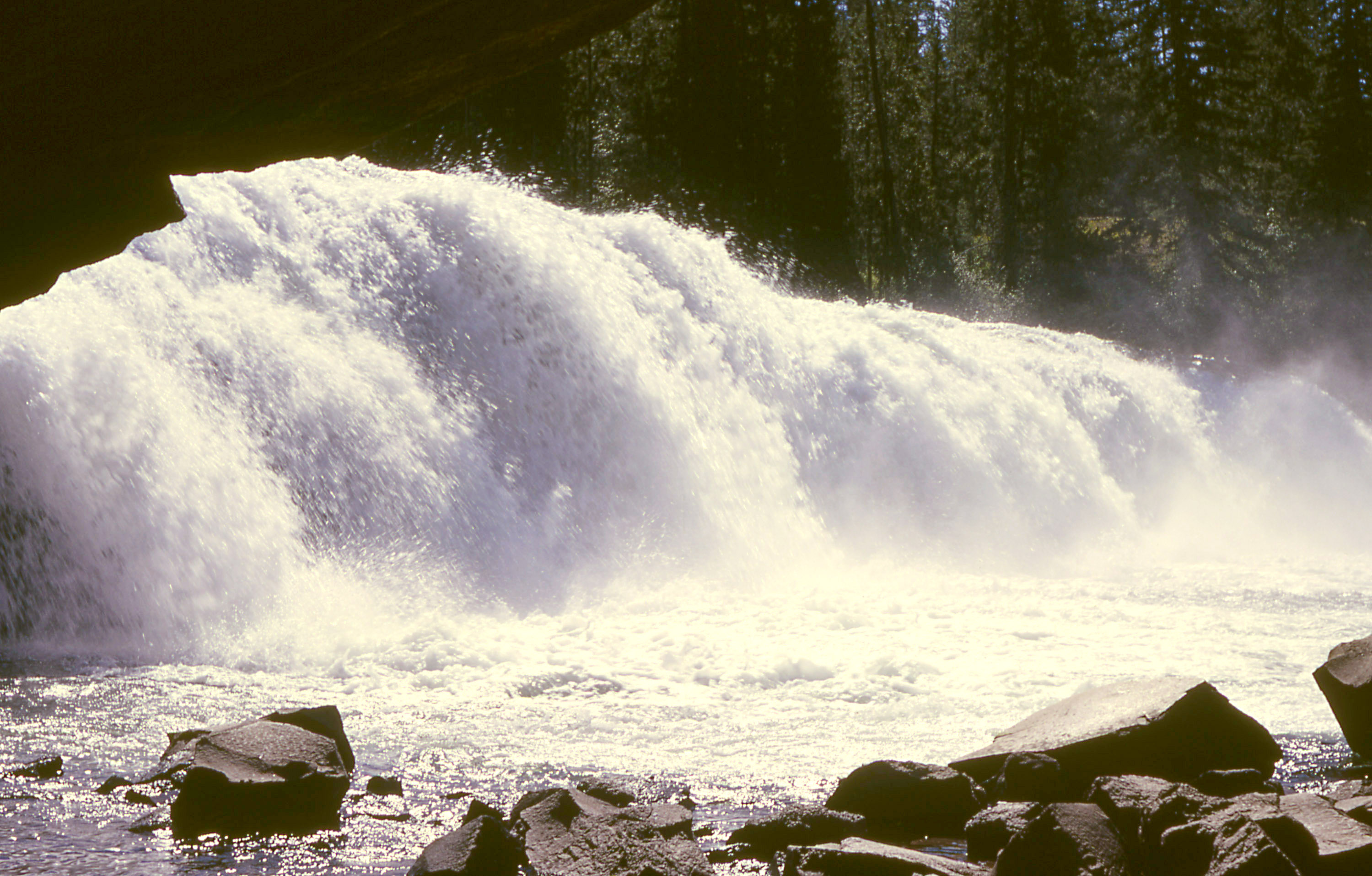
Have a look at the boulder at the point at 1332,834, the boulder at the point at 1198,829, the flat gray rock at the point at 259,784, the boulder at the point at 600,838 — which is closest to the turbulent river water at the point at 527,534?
the flat gray rock at the point at 259,784

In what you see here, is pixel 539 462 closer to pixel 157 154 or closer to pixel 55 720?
pixel 55 720

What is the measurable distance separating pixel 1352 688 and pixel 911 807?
2.56 metres

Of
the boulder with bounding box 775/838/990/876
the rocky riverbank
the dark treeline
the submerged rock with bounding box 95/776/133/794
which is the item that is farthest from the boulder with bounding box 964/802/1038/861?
the dark treeline

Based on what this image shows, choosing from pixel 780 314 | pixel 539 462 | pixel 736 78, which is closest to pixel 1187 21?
pixel 736 78

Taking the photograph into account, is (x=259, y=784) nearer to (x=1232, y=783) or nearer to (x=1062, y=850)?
(x=1062, y=850)

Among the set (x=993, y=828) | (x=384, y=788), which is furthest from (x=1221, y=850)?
(x=384, y=788)

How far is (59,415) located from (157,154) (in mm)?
5435

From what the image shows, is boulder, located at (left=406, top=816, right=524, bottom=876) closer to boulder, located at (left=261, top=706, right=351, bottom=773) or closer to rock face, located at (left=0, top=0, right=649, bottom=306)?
boulder, located at (left=261, top=706, right=351, bottom=773)

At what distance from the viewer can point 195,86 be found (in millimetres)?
3486

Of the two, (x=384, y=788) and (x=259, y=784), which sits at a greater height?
(x=259, y=784)

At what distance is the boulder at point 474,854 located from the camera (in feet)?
13.4

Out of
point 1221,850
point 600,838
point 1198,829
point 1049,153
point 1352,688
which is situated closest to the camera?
point 1221,850

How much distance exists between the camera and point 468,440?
11242 mm

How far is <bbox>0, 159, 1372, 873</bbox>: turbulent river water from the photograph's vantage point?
6.38 metres
